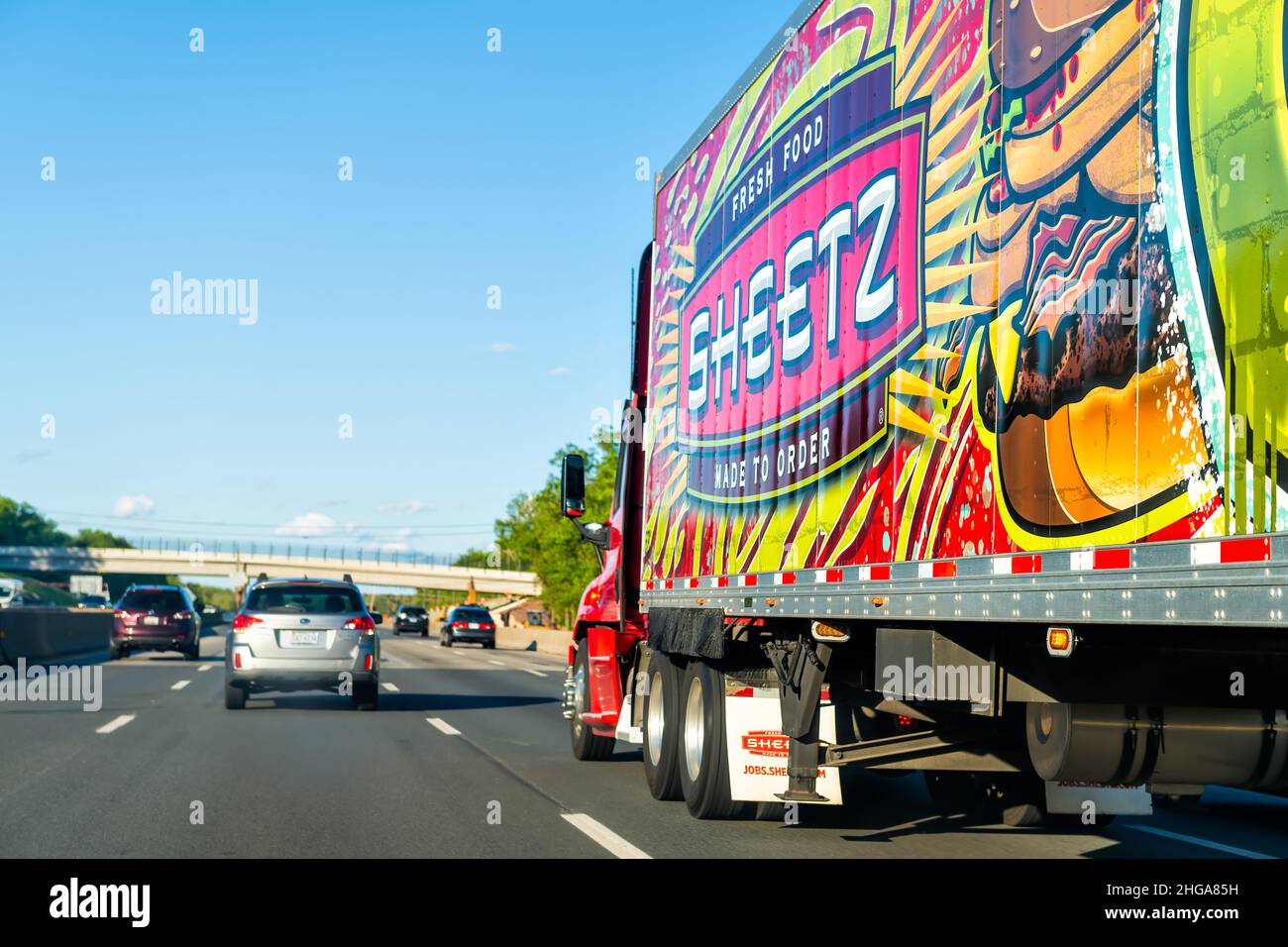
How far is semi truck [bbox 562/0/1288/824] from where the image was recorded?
4.27m

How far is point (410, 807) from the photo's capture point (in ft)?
34.0

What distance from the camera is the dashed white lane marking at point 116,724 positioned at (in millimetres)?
16156

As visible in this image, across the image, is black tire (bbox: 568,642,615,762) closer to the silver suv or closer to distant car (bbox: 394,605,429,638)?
the silver suv

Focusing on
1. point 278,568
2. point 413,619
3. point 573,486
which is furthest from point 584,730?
point 278,568

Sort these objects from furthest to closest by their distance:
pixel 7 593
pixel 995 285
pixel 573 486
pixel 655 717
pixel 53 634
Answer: pixel 7 593 → pixel 53 634 → pixel 573 486 → pixel 655 717 → pixel 995 285

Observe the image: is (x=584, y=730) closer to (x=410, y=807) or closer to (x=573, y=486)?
(x=573, y=486)

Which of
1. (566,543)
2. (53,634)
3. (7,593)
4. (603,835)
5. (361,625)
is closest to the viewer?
(603,835)

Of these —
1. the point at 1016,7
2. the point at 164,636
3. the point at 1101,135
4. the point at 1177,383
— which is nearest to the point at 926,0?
the point at 1016,7

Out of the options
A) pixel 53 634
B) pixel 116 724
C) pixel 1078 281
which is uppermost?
pixel 1078 281

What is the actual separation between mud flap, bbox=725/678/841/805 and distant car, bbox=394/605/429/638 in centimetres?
7130

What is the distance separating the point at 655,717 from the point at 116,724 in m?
8.43

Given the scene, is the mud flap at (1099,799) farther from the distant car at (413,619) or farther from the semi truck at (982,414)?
the distant car at (413,619)

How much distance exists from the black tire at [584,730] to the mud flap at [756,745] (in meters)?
4.24
